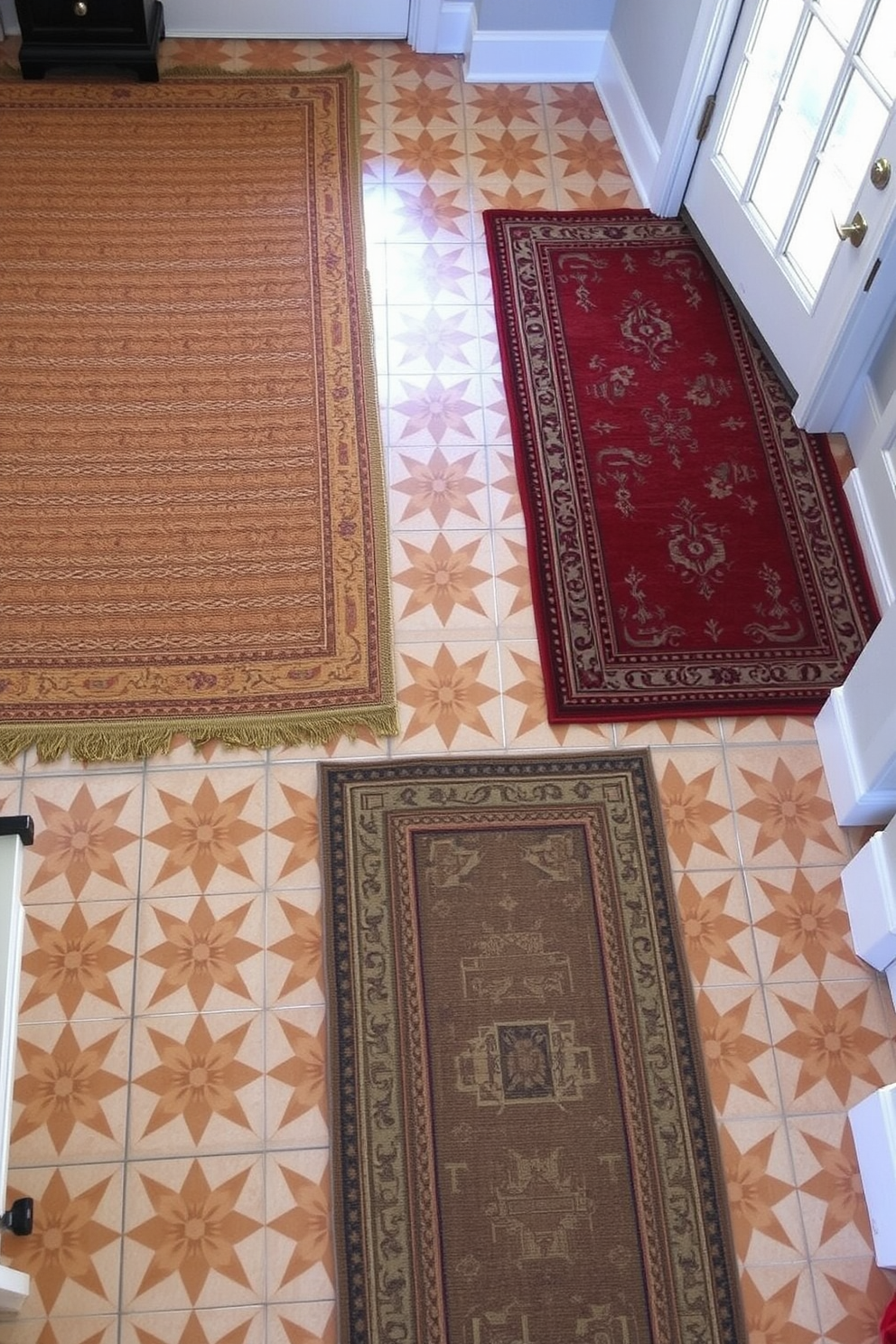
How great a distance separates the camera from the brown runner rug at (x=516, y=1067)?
2156 millimetres

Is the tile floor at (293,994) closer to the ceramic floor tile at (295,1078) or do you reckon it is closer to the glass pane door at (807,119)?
the ceramic floor tile at (295,1078)

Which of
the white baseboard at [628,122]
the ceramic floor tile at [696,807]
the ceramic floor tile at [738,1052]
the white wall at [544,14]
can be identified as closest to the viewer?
the ceramic floor tile at [738,1052]

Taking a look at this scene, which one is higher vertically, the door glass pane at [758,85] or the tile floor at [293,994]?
the door glass pane at [758,85]

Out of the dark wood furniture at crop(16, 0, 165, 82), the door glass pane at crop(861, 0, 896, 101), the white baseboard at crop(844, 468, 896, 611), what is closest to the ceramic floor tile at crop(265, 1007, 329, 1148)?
the white baseboard at crop(844, 468, 896, 611)

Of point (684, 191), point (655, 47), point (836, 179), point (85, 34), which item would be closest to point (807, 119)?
point (836, 179)

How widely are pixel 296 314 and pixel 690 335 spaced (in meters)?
1.06

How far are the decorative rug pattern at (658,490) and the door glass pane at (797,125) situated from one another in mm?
344

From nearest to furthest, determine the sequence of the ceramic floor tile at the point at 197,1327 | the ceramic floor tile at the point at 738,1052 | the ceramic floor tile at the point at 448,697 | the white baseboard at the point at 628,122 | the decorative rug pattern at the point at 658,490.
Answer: the ceramic floor tile at the point at 197,1327, the ceramic floor tile at the point at 738,1052, the ceramic floor tile at the point at 448,697, the decorative rug pattern at the point at 658,490, the white baseboard at the point at 628,122

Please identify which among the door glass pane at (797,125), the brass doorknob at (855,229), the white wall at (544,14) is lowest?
the brass doorknob at (855,229)

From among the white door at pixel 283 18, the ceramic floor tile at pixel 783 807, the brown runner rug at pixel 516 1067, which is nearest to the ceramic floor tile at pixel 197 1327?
the brown runner rug at pixel 516 1067

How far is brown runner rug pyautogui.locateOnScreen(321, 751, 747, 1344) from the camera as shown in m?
2.16

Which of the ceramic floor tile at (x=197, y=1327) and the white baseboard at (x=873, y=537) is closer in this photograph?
the ceramic floor tile at (x=197, y=1327)

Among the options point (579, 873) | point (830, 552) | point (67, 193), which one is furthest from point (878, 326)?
point (67, 193)

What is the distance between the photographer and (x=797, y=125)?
119 inches
